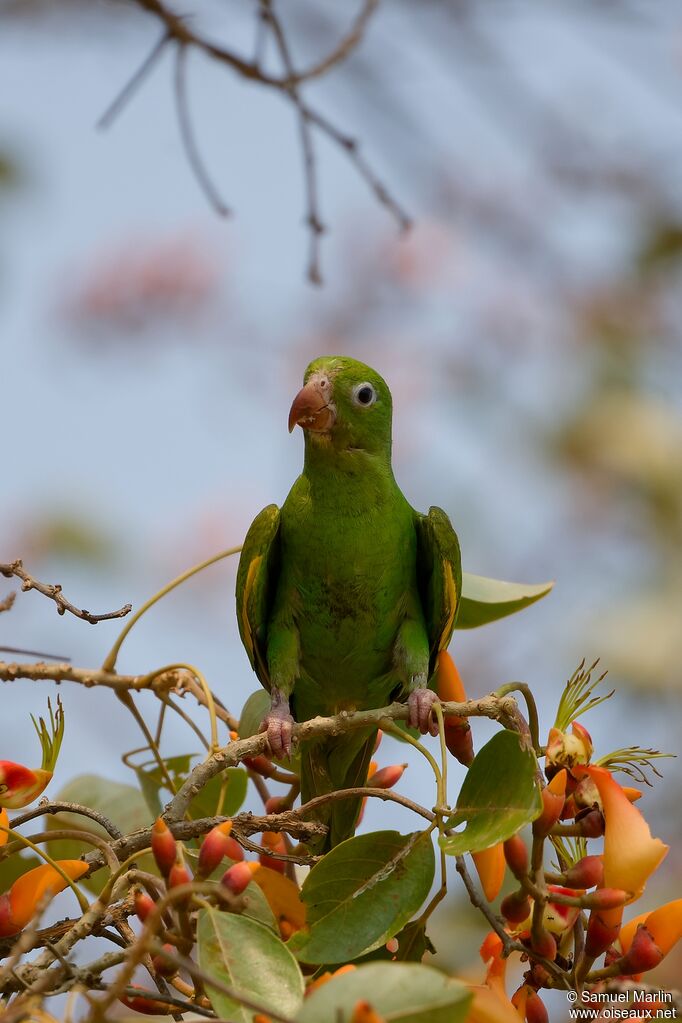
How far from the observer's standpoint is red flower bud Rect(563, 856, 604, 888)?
1.92 m

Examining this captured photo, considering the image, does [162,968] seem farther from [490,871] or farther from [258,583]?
[258,583]

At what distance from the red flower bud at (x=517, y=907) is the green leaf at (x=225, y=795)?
0.74 m

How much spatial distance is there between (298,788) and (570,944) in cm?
76

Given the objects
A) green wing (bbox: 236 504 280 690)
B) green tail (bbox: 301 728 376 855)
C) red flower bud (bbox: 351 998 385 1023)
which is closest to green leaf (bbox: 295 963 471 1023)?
red flower bud (bbox: 351 998 385 1023)

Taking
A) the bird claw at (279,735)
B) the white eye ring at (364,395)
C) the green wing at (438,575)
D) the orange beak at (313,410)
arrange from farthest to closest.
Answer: the white eye ring at (364,395)
the orange beak at (313,410)
the green wing at (438,575)
the bird claw at (279,735)

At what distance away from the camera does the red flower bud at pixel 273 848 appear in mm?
2186

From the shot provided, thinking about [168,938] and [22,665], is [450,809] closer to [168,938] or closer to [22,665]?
[168,938]

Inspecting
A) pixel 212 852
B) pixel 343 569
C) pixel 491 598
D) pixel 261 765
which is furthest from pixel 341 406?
pixel 212 852

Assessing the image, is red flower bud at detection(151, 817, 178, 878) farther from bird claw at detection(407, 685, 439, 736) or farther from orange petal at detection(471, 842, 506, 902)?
bird claw at detection(407, 685, 439, 736)

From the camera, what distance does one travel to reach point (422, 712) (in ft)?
8.44

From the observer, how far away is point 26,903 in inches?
75.0

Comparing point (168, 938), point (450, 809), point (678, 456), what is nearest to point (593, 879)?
point (450, 809)

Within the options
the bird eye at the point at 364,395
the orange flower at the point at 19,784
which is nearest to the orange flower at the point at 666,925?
Answer: the orange flower at the point at 19,784

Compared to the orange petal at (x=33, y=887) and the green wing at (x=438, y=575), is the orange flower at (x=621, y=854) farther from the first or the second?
the green wing at (x=438, y=575)
